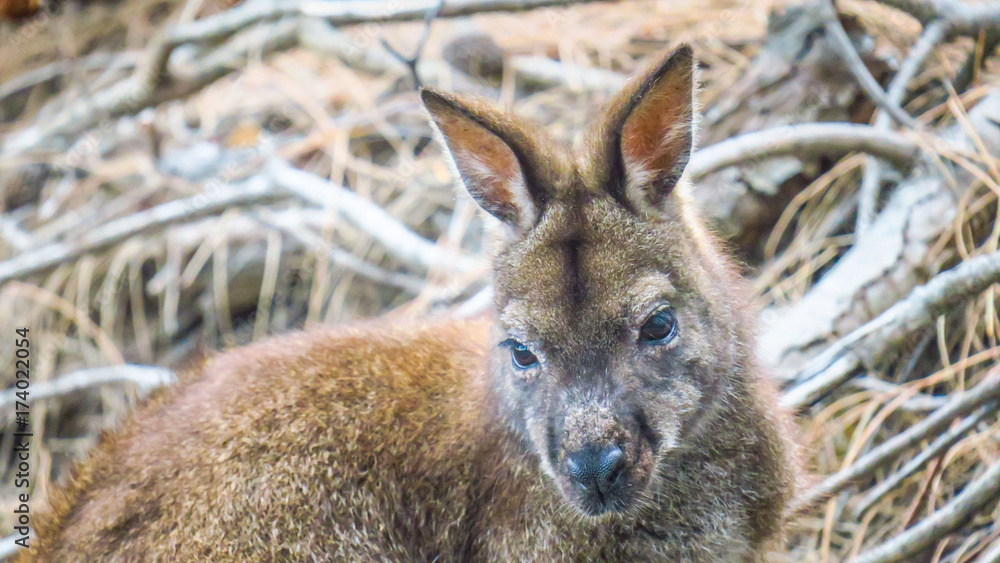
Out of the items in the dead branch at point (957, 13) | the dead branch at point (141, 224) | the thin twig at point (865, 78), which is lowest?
the dead branch at point (141, 224)

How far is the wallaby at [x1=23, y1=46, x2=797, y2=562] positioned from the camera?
246cm

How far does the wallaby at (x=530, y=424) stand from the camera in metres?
2.46

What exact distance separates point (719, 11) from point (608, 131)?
10.4 feet

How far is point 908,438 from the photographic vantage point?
2.81 metres

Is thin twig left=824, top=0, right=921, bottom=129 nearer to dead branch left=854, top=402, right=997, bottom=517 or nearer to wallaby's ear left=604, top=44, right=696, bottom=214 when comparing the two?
dead branch left=854, top=402, right=997, bottom=517

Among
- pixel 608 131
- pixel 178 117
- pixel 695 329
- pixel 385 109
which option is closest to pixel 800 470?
pixel 695 329

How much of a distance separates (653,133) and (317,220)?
2.58 metres

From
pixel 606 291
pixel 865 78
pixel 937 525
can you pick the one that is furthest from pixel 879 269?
pixel 606 291

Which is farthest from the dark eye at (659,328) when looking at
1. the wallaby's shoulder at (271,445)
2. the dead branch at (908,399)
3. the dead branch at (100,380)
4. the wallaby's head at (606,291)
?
the dead branch at (100,380)

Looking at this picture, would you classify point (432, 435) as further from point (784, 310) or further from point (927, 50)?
point (927, 50)

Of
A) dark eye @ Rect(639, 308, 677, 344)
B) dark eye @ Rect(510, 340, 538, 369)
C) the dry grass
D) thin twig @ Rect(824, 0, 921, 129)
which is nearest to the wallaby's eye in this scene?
dark eye @ Rect(510, 340, 538, 369)

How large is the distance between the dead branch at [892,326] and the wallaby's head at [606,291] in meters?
0.56

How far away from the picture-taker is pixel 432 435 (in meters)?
Result: 2.94

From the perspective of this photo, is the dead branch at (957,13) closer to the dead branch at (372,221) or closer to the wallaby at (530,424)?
the wallaby at (530,424)
